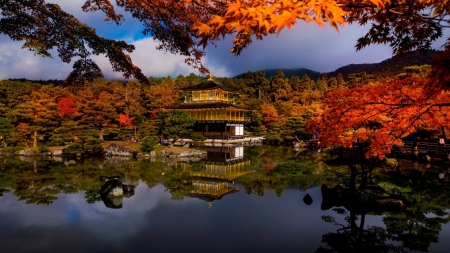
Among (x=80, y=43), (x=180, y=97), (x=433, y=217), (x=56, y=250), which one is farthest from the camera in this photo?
(x=180, y=97)

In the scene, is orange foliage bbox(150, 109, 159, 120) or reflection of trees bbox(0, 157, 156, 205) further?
orange foliage bbox(150, 109, 159, 120)

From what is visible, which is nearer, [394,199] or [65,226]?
[65,226]

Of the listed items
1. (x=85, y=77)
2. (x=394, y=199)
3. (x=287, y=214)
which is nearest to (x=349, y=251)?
(x=287, y=214)

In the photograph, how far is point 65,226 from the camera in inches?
288

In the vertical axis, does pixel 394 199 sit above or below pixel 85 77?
below

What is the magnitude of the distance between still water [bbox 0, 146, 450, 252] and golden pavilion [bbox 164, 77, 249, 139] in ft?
53.4

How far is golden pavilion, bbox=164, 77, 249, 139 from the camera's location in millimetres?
30469

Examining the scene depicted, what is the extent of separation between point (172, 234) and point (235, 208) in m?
2.76

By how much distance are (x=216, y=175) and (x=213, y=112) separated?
56.7 feet

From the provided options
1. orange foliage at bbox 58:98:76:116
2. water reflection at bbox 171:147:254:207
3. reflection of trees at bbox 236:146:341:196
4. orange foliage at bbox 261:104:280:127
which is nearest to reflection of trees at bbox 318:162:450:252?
reflection of trees at bbox 236:146:341:196

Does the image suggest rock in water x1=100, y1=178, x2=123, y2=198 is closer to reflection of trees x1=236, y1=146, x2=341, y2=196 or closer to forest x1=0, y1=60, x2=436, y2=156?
forest x1=0, y1=60, x2=436, y2=156

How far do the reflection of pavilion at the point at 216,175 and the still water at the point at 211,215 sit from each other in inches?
2.2

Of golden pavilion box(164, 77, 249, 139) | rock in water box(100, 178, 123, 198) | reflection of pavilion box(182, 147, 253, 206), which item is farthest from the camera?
golden pavilion box(164, 77, 249, 139)

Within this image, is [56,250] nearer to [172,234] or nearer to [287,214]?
[172,234]
